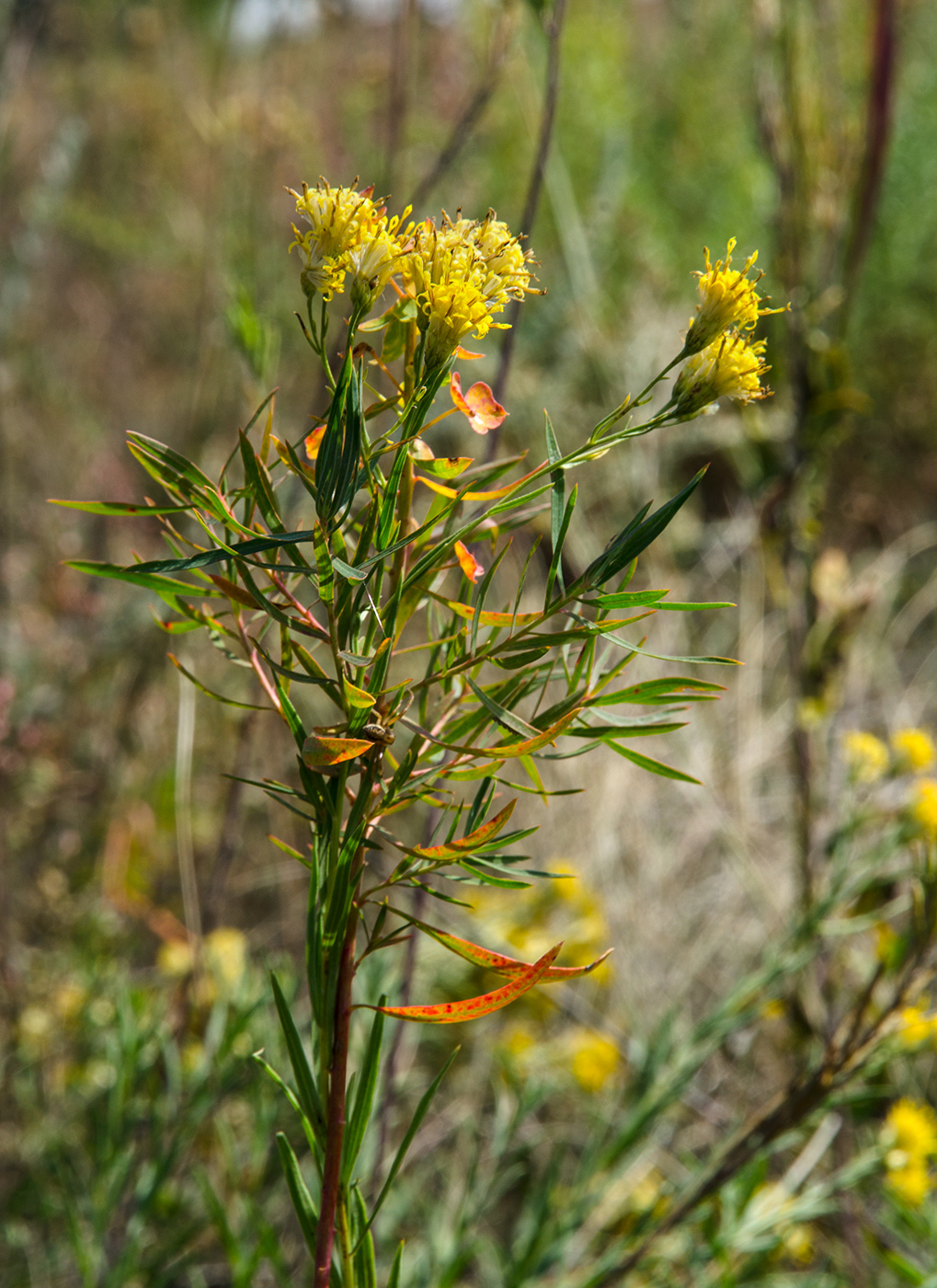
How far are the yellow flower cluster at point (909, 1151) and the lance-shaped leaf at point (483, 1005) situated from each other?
600 millimetres

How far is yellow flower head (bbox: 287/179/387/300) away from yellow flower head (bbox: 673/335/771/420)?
0.38ft

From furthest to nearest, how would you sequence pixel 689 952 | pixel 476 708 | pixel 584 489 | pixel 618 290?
pixel 618 290
pixel 584 489
pixel 689 952
pixel 476 708

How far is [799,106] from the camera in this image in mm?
972

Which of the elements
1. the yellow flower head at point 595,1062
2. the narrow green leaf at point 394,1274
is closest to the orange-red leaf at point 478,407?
the narrow green leaf at point 394,1274

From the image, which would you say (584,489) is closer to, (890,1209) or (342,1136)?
(890,1209)

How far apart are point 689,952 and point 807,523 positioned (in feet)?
2.35

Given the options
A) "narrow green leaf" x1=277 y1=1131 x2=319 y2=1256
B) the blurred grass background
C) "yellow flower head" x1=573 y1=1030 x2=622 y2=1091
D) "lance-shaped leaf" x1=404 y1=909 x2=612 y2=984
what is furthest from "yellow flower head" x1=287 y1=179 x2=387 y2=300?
"yellow flower head" x1=573 y1=1030 x2=622 y2=1091

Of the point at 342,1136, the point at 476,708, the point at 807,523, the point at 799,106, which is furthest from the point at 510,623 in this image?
the point at 799,106

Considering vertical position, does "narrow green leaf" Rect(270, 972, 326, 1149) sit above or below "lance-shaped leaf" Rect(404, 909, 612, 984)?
below

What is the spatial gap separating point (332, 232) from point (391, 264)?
0.02 m

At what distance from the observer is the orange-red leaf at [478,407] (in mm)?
322

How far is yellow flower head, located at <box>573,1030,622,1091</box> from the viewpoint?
3.49 feet

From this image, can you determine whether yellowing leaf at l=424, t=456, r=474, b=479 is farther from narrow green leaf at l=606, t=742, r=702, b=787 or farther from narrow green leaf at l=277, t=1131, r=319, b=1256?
narrow green leaf at l=277, t=1131, r=319, b=1256

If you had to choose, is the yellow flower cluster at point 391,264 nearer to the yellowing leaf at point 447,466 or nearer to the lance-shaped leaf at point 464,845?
the yellowing leaf at point 447,466
